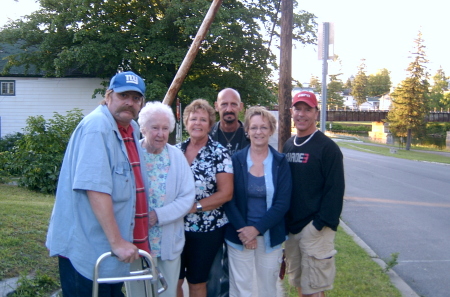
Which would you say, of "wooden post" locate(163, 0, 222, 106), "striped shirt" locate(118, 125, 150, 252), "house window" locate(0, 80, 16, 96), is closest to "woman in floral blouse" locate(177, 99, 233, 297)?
"striped shirt" locate(118, 125, 150, 252)

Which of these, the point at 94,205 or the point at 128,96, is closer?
the point at 94,205

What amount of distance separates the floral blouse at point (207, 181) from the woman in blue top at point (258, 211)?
0.11 m

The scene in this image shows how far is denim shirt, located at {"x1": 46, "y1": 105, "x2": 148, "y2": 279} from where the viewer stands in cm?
256

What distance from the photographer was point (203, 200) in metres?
3.53

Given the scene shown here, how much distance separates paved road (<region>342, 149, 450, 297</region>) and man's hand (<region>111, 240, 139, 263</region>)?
414 centimetres

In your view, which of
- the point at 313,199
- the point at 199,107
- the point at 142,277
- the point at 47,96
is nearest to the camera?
the point at 142,277

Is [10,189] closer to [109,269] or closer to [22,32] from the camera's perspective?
[22,32]

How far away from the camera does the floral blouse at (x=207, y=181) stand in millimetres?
3578

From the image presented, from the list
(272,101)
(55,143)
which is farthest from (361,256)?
(272,101)

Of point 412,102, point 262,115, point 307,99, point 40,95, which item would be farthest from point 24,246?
point 412,102

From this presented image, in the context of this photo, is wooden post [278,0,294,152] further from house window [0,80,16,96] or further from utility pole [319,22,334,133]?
house window [0,80,16,96]

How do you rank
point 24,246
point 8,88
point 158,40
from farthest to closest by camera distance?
point 8,88
point 158,40
point 24,246

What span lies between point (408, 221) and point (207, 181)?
7535 millimetres

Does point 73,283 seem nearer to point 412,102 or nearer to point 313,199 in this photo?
point 313,199
